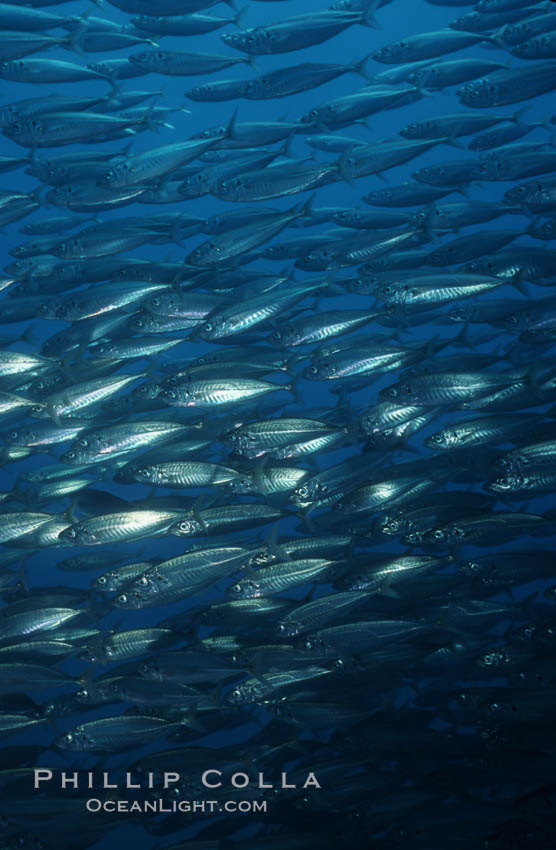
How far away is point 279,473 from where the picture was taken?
4934 mm

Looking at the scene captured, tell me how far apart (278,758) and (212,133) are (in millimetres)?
5354

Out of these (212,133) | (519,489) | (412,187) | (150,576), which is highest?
Result: (212,133)

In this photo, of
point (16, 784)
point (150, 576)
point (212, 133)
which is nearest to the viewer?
point (150, 576)

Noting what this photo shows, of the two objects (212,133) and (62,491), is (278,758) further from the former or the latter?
(212,133)

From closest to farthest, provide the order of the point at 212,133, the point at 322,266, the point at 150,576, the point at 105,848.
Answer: the point at 150,576 → the point at 212,133 → the point at 322,266 → the point at 105,848

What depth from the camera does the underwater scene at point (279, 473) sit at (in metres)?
4.66

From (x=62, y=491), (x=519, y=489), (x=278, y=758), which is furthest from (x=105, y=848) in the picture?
(x=519, y=489)

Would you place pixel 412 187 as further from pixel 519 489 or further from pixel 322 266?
pixel 519 489

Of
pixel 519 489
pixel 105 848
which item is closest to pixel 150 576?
pixel 519 489

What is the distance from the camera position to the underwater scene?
15.3ft

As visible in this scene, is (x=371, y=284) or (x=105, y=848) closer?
(x=371, y=284)

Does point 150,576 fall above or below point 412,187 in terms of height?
below

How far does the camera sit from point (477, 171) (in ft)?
18.0

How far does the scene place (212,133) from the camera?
5285 millimetres
